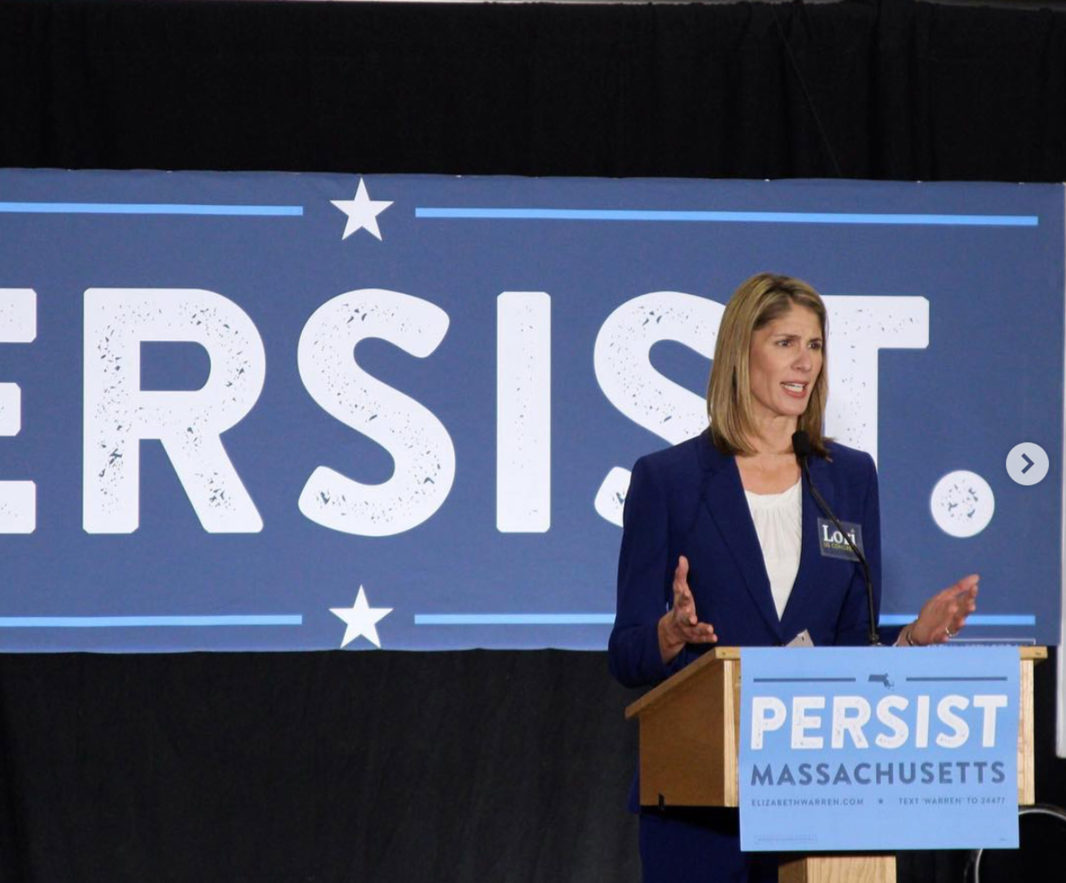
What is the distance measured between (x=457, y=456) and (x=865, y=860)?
2280 mm

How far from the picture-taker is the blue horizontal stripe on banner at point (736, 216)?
3945 mm

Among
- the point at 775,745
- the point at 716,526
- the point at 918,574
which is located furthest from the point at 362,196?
the point at 775,745

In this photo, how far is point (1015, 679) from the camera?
173 centimetres

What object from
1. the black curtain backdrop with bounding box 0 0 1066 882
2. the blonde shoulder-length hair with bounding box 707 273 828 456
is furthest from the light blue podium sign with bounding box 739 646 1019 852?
the black curtain backdrop with bounding box 0 0 1066 882

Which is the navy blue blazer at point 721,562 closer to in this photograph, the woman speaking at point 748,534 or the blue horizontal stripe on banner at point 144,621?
the woman speaking at point 748,534

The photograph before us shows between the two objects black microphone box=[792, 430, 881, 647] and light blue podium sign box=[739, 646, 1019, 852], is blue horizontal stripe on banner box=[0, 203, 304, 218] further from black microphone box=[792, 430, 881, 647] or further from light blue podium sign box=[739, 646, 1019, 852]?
light blue podium sign box=[739, 646, 1019, 852]

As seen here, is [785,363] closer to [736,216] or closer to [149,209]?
[736,216]

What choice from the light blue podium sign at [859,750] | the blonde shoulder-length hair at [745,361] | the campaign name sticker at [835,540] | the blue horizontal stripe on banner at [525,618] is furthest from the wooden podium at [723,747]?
the blue horizontal stripe on banner at [525,618]

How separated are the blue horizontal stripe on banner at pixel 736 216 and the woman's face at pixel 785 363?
170 centimetres

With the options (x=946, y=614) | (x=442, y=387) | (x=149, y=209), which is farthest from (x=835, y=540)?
(x=149, y=209)

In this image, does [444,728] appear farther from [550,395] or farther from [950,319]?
[950,319]

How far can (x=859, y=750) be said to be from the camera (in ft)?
5.61

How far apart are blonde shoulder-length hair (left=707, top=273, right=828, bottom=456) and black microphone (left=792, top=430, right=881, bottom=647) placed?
24mm

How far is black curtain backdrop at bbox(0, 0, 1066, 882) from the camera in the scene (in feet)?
12.8
